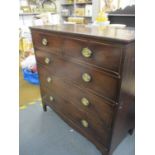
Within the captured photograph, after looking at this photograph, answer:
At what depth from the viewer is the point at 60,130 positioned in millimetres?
1467

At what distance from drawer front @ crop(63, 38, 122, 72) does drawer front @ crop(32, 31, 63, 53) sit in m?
0.10

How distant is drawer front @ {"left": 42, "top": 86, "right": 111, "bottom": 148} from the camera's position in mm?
1024

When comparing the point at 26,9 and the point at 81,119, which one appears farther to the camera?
the point at 26,9

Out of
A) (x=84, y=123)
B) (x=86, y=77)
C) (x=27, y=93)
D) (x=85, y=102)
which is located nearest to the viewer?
(x=86, y=77)

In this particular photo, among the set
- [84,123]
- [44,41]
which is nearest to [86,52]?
[44,41]

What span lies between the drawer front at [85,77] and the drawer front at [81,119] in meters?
0.25

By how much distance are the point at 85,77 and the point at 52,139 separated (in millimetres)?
791

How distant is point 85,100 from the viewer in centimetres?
103

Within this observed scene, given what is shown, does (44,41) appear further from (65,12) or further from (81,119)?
(65,12)

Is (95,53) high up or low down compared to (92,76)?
up
